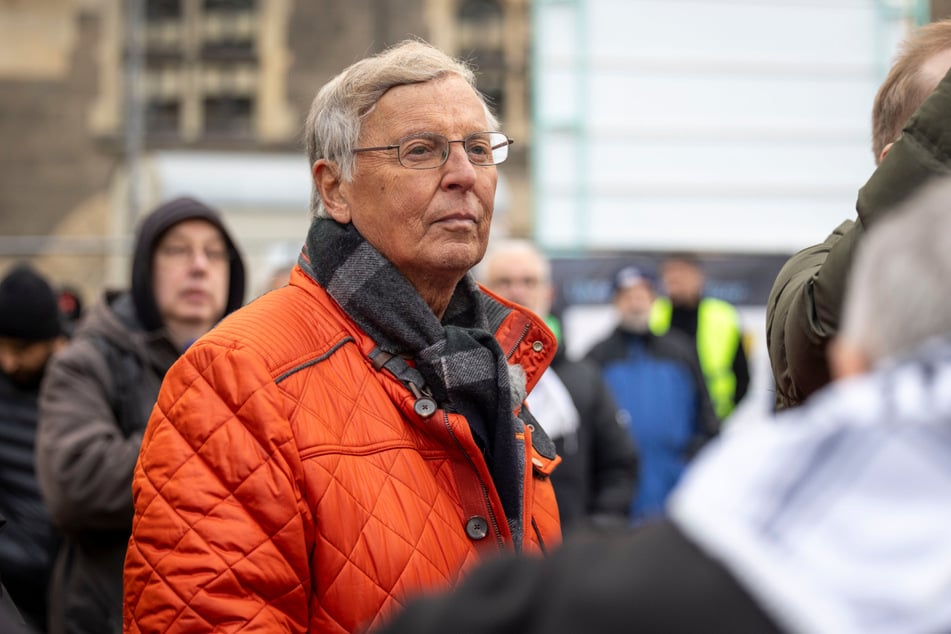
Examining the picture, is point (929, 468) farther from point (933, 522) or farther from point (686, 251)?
point (686, 251)

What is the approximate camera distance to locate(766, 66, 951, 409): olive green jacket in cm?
192

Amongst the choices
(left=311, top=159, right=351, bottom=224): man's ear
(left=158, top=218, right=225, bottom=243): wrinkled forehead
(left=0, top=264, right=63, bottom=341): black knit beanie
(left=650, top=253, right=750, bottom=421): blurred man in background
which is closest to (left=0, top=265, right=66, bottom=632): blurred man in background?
(left=0, top=264, right=63, bottom=341): black knit beanie

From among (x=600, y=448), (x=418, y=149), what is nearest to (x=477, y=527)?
(x=418, y=149)

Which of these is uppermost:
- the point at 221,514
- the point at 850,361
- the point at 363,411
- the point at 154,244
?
the point at 850,361

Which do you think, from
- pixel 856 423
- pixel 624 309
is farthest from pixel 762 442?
pixel 624 309

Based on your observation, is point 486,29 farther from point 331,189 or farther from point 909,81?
point 909,81

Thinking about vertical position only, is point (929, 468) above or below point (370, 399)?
above

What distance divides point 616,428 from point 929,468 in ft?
14.4

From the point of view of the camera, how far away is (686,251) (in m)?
7.05

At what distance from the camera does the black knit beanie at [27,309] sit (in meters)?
4.66

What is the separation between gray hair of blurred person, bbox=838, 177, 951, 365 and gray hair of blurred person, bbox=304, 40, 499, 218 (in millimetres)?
1485

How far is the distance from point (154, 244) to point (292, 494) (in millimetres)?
1979

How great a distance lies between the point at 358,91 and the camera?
2.48 metres

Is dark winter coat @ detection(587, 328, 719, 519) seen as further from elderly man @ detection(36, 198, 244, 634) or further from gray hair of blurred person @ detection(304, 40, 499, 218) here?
gray hair of blurred person @ detection(304, 40, 499, 218)
